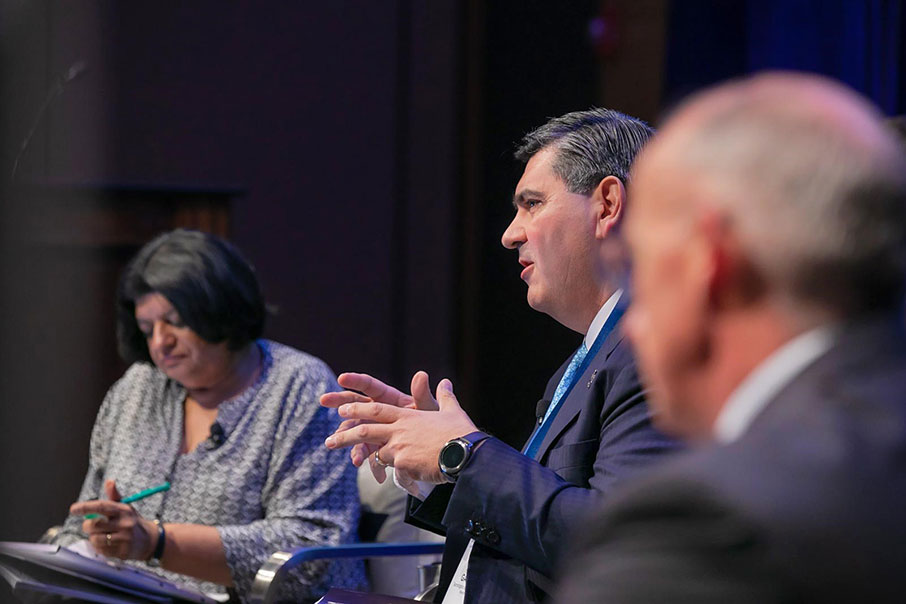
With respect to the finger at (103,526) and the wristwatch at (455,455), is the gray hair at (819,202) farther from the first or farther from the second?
the finger at (103,526)

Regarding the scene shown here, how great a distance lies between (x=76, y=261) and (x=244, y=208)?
2.57 feet

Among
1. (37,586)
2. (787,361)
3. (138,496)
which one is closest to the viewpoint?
(787,361)

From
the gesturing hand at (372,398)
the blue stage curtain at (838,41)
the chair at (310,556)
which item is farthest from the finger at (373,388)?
the blue stage curtain at (838,41)

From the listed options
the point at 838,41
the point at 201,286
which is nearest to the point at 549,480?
the point at 201,286

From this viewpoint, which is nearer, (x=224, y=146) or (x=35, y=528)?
(x=35, y=528)

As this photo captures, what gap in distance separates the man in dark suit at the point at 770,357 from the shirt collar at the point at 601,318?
1.12 meters

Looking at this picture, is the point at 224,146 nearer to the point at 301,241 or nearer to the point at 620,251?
the point at 301,241

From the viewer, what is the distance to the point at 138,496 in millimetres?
2557

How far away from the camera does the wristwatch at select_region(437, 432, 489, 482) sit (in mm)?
1622

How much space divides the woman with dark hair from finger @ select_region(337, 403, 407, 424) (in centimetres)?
89

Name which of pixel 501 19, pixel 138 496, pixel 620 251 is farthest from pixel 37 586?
pixel 501 19

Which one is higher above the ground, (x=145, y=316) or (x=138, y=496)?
(x=145, y=316)

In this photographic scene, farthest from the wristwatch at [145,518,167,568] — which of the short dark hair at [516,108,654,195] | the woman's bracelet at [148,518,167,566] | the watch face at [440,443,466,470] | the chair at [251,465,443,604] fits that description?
the short dark hair at [516,108,654,195]

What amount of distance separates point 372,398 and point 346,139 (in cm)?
253
